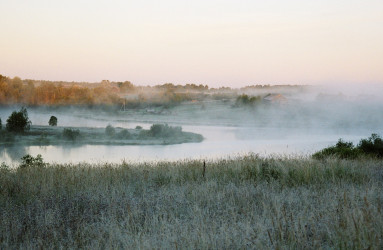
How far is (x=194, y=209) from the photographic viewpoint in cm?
538

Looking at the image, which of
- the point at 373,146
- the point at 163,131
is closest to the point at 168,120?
the point at 163,131

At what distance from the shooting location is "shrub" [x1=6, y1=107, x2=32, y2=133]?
102ft

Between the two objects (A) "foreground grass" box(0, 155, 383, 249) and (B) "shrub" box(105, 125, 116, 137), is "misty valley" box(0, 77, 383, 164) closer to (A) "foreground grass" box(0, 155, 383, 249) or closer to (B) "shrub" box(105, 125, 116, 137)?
(B) "shrub" box(105, 125, 116, 137)

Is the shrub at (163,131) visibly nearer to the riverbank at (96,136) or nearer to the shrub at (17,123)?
the riverbank at (96,136)

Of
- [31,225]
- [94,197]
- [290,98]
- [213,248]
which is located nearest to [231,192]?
[94,197]

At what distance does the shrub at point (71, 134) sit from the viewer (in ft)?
108

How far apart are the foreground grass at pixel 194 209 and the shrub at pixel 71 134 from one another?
23.7 m

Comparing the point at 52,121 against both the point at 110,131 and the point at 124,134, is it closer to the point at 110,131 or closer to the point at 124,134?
the point at 110,131

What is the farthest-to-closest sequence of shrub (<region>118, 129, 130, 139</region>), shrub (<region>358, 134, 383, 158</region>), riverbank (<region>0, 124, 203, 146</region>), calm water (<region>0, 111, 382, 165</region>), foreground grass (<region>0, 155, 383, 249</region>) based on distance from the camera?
shrub (<region>118, 129, 130, 139</region>)
riverbank (<region>0, 124, 203, 146</region>)
calm water (<region>0, 111, 382, 165</region>)
shrub (<region>358, 134, 383, 158</region>)
foreground grass (<region>0, 155, 383, 249</region>)

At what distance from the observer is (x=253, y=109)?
5303 centimetres

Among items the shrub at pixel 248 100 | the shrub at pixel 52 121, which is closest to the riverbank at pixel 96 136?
the shrub at pixel 52 121

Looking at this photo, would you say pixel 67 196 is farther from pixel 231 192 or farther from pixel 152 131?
pixel 152 131

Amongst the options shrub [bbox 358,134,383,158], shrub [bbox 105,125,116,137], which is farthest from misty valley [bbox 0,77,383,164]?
shrub [bbox 358,134,383,158]

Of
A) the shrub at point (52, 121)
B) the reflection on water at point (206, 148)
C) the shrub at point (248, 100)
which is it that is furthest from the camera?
the shrub at point (248, 100)
